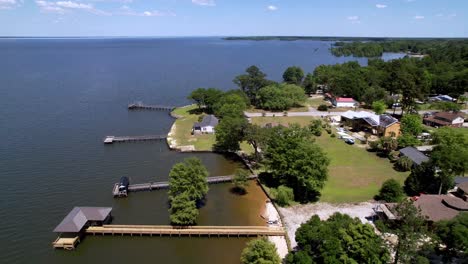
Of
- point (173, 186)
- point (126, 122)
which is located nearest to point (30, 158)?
point (126, 122)

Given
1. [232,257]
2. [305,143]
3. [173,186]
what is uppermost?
[305,143]

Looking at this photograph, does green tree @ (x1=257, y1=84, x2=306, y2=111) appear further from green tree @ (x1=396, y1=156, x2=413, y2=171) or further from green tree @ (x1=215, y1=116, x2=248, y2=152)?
green tree @ (x1=396, y1=156, x2=413, y2=171)

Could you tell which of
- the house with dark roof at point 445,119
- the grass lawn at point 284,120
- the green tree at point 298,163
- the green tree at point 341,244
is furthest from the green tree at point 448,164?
the grass lawn at point 284,120

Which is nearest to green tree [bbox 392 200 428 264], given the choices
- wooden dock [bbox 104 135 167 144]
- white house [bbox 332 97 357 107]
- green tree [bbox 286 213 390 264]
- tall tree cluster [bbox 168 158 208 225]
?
green tree [bbox 286 213 390 264]

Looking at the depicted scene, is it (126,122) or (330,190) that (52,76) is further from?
(330,190)

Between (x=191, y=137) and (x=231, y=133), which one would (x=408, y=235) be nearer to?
(x=231, y=133)

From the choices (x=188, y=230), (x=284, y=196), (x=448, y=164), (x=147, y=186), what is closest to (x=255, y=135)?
(x=284, y=196)
